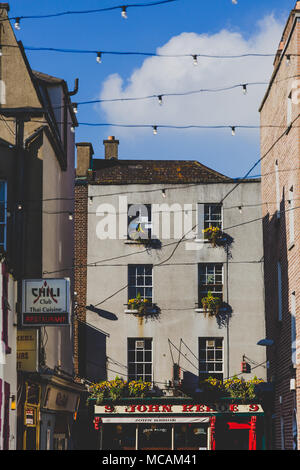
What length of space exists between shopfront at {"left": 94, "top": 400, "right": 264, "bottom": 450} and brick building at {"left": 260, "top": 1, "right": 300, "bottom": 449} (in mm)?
2321

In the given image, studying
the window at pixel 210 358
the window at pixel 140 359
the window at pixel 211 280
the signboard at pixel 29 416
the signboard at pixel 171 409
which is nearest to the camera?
the signboard at pixel 29 416

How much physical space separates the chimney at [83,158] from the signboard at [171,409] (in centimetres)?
1014

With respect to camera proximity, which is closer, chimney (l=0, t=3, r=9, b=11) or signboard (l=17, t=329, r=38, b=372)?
signboard (l=17, t=329, r=38, b=372)

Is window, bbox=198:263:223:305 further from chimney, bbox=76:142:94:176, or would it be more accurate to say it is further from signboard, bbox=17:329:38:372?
signboard, bbox=17:329:38:372

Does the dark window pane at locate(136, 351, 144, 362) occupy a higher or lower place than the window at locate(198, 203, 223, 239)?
lower

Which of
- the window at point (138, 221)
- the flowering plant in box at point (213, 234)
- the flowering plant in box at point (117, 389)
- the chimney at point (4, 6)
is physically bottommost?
the flowering plant in box at point (117, 389)

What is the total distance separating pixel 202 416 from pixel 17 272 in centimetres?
1355

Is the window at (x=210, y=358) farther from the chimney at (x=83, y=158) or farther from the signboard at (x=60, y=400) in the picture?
the chimney at (x=83, y=158)

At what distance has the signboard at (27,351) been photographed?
A: 73.0 feet

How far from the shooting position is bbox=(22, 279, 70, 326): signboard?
2205 centimetres

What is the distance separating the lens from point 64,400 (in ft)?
96.4

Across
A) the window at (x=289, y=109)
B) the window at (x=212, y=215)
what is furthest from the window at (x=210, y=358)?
the window at (x=289, y=109)

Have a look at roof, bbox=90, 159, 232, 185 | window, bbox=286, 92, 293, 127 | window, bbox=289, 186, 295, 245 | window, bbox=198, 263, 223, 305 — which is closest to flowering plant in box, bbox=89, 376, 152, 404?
window, bbox=198, 263, 223, 305
